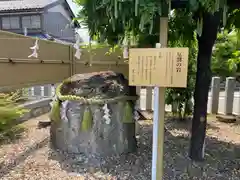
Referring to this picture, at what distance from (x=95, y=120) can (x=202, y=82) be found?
138 cm

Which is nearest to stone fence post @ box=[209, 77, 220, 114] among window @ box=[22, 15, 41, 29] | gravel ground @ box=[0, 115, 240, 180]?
gravel ground @ box=[0, 115, 240, 180]

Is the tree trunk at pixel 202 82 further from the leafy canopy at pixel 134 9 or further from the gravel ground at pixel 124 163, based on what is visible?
the leafy canopy at pixel 134 9

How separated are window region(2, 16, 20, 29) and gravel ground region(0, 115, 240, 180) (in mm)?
10418

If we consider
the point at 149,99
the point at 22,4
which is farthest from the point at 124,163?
the point at 22,4

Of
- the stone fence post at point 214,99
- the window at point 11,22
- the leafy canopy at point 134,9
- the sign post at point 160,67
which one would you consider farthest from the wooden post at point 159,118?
the window at point 11,22

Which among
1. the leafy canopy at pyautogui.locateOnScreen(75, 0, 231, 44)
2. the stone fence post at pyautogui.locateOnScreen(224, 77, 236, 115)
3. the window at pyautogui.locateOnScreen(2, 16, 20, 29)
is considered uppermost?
the window at pyautogui.locateOnScreen(2, 16, 20, 29)

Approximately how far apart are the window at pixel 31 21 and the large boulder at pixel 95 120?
411 inches

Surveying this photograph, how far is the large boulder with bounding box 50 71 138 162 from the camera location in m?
3.29

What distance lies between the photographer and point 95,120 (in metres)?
3.31

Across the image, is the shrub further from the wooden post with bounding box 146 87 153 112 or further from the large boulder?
the wooden post with bounding box 146 87 153 112

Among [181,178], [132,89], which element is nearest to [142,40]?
[132,89]

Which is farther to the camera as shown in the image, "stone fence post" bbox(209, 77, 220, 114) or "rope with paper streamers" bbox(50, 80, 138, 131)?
"stone fence post" bbox(209, 77, 220, 114)

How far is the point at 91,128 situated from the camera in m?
3.31

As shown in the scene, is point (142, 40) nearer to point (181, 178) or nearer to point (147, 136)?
point (147, 136)
